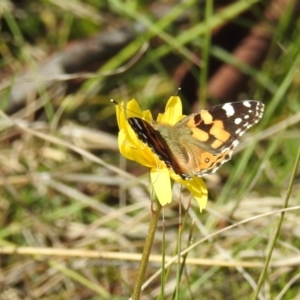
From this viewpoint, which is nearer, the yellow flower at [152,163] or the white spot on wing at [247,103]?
the yellow flower at [152,163]

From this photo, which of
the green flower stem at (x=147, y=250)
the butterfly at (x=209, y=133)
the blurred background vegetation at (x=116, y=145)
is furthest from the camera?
the blurred background vegetation at (x=116, y=145)

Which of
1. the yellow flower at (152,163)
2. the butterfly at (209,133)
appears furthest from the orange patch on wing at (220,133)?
the yellow flower at (152,163)

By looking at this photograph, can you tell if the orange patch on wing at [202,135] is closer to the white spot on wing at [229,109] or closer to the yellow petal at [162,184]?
the white spot on wing at [229,109]

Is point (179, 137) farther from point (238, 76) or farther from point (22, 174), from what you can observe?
point (238, 76)

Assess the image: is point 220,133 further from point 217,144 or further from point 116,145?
point 116,145

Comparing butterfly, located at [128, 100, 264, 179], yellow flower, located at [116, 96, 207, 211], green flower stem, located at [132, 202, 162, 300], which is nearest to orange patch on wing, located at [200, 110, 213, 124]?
butterfly, located at [128, 100, 264, 179]

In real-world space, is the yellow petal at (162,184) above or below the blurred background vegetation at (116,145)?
above

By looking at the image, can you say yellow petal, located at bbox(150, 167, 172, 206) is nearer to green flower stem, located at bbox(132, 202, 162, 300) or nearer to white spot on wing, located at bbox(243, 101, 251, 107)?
green flower stem, located at bbox(132, 202, 162, 300)

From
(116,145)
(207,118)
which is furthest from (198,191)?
(116,145)
